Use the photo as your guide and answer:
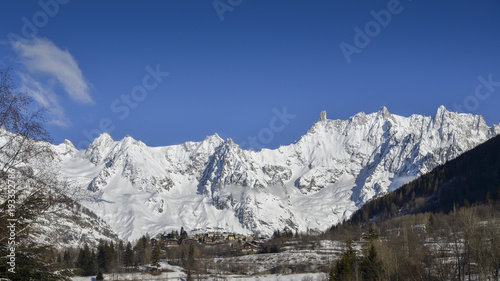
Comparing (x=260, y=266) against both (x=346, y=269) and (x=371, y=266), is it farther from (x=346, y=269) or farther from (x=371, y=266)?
(x=371, y=266)

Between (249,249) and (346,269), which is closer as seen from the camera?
(346,269)

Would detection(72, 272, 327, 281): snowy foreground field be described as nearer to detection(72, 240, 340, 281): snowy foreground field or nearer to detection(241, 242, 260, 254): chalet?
detection(72, 240, 340, 281): snowy foreground field

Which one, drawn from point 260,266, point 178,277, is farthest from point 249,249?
point 178,277

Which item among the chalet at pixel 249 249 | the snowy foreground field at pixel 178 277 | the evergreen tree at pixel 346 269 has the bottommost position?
the snowy foreground field at pixel 178 277

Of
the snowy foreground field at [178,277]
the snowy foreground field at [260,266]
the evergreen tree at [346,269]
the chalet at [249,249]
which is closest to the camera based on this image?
the evergreen tree at [346,269]

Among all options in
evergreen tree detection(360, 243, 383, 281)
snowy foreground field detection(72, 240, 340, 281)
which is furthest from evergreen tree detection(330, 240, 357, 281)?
snowy foreground field detection(72, 240, 340, 281)

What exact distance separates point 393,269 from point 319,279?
3628cm

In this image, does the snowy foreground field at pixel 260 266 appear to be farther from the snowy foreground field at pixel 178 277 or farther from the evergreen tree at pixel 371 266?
the evergreen tree at pixel 371 266

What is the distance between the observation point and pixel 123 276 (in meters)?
115

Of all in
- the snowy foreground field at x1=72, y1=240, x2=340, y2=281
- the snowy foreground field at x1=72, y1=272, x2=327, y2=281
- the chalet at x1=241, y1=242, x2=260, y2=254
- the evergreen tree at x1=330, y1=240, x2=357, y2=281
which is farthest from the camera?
the chalet at x1=241, y1=242, x2=260, y2=254

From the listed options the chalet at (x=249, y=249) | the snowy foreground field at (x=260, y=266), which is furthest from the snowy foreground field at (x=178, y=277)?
the chalet at (x=249, y=249)

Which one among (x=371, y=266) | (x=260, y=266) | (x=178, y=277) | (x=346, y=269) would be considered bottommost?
(x=260, y=266)

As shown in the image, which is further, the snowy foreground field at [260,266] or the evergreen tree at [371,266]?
the snowy foreground field at [260,266]

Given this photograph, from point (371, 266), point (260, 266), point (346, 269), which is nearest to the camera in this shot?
point (371, 266)
